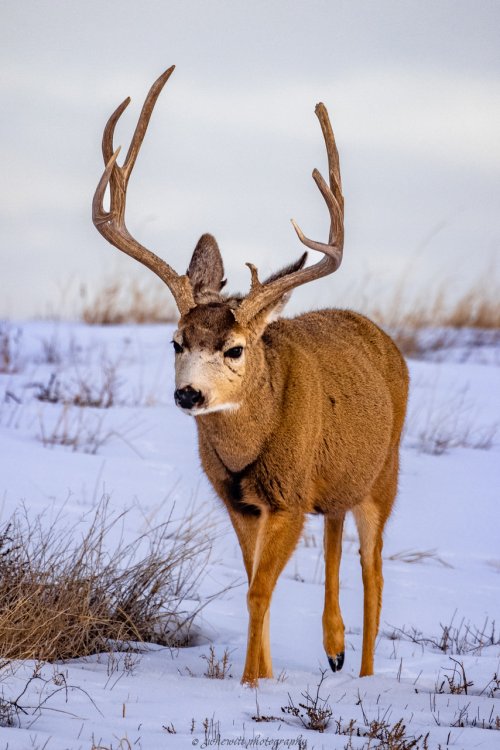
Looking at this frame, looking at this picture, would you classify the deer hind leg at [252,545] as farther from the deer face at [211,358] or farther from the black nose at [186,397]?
the black nose at [186,397]

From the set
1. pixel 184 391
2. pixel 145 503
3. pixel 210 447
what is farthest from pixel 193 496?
pixel 184 391

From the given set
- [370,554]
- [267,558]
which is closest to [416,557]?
[370,554]

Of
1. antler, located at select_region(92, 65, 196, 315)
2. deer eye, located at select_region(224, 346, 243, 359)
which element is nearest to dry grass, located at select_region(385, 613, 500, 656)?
deer eye, located at select_region(224, 346, 243, 359)

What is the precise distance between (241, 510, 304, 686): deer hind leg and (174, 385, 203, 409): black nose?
0.82m

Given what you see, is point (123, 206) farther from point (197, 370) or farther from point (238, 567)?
point (238, 567)

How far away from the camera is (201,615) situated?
7.23 m

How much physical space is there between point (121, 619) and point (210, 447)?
114 centimetres

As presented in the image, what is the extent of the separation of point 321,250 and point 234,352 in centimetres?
82

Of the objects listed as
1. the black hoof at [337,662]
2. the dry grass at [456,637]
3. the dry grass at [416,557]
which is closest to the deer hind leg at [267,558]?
the black hoof at [337,662]

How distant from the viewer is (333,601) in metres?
7.21

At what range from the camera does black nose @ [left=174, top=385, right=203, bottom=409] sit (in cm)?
586

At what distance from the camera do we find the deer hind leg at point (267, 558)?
616cm

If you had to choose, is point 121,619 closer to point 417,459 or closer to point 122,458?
point 122,458

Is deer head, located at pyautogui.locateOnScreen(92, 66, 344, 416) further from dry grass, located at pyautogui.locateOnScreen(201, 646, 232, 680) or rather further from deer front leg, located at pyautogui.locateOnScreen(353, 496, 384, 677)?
deer front leg, located at pyautogui.locateOnScreen(353, 496, 384, 677)
